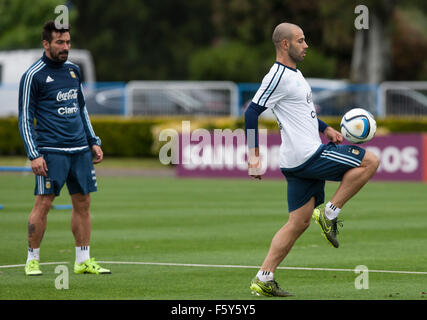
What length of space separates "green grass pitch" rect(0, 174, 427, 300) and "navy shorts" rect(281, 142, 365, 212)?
83cm

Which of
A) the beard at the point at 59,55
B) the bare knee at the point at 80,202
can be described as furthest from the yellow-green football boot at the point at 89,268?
the beard at the point at 59,55

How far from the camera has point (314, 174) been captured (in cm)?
841

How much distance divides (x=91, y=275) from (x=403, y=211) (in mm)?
8392

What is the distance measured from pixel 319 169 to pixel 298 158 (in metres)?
0.19

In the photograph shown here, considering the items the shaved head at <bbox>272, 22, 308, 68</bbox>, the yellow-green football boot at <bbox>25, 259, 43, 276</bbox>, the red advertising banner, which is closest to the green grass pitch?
the yellow-green football boot at <bbox>25, 259, 43, 276</bbox>

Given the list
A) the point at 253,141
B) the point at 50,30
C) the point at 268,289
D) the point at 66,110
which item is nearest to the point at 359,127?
the point at 253,141

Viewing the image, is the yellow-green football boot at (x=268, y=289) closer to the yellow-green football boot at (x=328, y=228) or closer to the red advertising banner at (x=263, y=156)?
the yellow-green football boot at (x=328, y=228)

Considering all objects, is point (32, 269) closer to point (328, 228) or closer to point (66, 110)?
point (66, 110)

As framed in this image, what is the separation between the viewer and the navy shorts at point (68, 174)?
31.7 ft

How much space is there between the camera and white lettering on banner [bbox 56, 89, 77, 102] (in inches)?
382

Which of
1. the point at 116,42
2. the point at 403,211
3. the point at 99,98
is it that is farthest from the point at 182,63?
the point at 403,211

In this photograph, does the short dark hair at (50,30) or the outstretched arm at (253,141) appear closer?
the outstretched arm at (253,141)

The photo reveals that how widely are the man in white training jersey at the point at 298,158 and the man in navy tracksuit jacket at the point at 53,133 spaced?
7.02ft

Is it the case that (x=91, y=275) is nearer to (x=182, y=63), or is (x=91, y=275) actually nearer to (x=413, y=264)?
(x=413, y=264)
